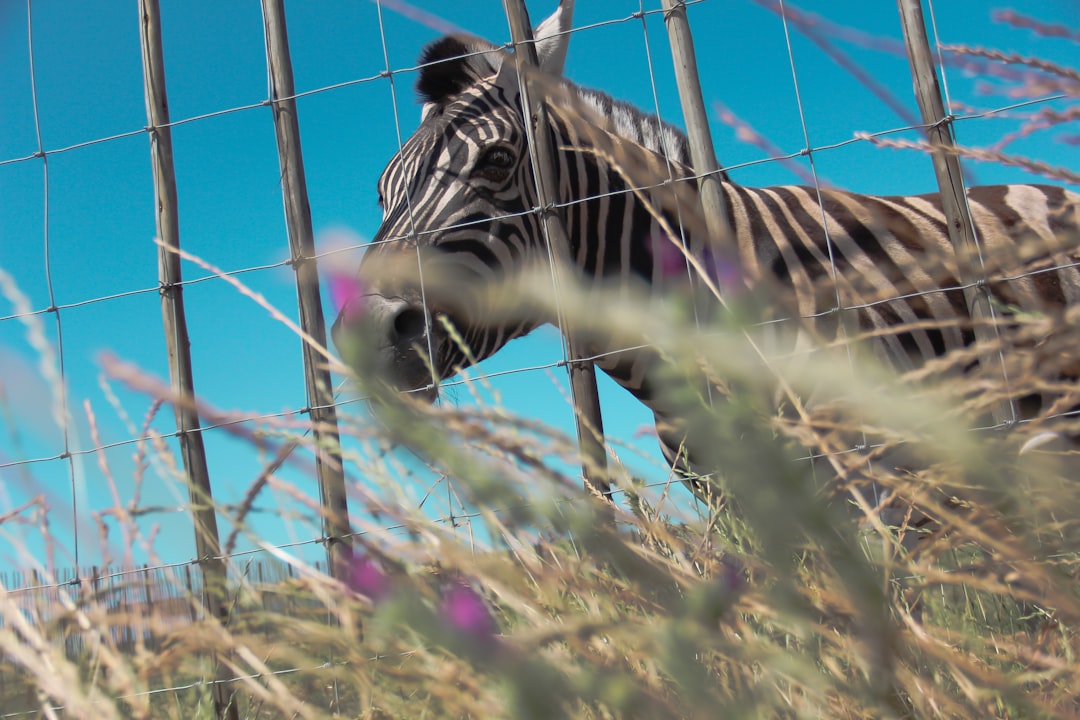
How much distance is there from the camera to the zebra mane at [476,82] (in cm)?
346

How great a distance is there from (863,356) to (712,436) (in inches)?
9.0

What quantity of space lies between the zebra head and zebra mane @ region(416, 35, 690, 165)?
4.0 inches

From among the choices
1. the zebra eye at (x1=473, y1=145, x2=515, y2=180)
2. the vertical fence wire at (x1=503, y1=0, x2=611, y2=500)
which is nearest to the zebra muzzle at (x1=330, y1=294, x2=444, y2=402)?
the vertical fence wire at (x1=503, y1=0, x2=611, y2=500)

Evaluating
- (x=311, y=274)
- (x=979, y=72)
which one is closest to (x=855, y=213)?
(x=311, y=274)

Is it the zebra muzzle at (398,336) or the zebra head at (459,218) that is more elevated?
the zebra head at (459,218)

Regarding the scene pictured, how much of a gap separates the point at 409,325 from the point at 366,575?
6.73ft

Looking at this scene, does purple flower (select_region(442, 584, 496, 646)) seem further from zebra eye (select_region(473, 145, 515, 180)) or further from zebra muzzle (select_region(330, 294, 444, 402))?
zebra eye (select_region(473, 145, 515, 180))

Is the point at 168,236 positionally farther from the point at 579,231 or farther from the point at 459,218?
the point at 579,231

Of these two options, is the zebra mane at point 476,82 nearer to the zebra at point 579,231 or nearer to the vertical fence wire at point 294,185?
the zebra at point 579,231

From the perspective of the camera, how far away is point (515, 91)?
11.1 ft

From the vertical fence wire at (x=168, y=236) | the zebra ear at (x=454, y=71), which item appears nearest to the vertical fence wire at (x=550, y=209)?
the zebra ear at (x=454, y=71)

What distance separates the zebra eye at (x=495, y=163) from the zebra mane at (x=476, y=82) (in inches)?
19.4

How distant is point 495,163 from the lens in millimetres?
3049

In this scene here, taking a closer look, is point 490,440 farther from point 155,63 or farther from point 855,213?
point 155,63
